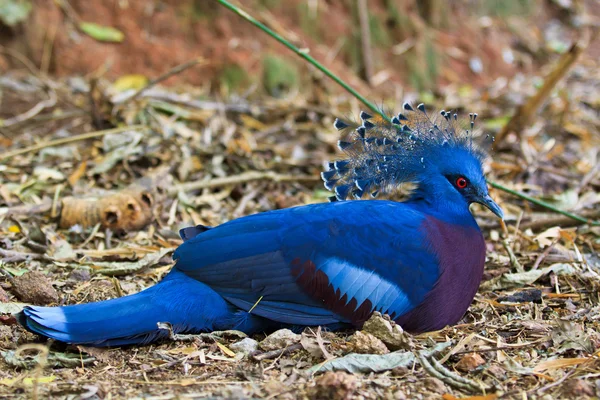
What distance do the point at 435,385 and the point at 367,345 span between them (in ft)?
1.04

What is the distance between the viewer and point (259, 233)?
118 inches

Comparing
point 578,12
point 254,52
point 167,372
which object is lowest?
point 167,372

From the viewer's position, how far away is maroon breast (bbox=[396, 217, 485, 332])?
2.97 meters

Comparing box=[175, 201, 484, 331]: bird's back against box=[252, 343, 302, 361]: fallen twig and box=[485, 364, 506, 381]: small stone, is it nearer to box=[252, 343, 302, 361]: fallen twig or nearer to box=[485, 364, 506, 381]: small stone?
box=[252, 343, 302, 361]: fallen twig

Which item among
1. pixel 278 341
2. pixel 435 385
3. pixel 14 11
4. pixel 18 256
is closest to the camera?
pixel 435 385

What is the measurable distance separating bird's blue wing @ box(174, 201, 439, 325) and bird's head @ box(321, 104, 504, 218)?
1.02ft

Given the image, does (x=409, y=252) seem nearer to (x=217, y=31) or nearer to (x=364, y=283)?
(x=364, y=283)

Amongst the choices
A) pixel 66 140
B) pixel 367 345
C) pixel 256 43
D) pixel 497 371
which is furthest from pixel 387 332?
pixel 256 43

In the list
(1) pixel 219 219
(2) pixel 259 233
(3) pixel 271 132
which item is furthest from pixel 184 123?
(2) pixel 259 233

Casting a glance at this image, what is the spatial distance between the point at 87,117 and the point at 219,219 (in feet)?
5.92

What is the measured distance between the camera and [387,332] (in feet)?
8.89

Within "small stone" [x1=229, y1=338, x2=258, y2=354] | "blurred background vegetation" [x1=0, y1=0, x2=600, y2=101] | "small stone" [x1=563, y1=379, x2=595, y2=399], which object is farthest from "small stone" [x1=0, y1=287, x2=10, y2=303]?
"blurred background vegetation" [x1=0, y1=0, x2=600, y2=101]

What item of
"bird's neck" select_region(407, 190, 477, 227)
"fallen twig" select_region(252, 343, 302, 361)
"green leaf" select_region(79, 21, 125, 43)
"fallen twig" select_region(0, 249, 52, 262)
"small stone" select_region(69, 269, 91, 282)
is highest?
"green leaf" select_region(79, 21, 125, 43)

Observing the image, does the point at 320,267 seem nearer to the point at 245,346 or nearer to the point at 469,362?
the point at 245,346
